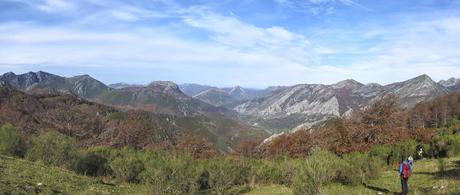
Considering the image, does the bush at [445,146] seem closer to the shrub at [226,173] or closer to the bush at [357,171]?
the bush at [357,171]

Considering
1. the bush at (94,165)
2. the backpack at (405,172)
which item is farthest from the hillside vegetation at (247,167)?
the backpack at (405,172)

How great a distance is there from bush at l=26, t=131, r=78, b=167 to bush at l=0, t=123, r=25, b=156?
1.81 m

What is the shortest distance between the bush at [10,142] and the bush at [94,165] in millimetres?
6532

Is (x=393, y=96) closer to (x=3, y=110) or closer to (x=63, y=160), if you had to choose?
(x=63, y=160)

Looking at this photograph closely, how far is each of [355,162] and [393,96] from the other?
137 feet

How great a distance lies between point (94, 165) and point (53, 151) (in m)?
4.35

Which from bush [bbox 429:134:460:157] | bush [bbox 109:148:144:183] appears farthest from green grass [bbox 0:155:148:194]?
bush [bbox 429:134:460:157]

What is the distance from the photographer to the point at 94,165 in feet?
137

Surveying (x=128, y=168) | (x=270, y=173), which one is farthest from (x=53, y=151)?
(x=270, y=173)

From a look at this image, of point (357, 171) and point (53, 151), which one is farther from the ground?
point (357, 171)

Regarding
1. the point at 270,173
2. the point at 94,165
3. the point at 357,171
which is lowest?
the point at 94,165

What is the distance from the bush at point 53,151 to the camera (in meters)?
38.5

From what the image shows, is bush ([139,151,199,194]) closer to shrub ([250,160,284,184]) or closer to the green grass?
the green grass

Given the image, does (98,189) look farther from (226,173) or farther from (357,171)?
(357,171)
